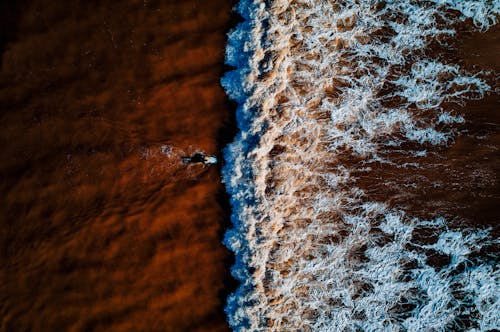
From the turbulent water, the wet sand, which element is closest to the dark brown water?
the turbulent water

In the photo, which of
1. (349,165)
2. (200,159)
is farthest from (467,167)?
(200,159)

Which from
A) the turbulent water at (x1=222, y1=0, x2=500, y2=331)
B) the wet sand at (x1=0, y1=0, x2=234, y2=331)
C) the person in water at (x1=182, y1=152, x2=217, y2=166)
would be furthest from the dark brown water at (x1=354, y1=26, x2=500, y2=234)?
the wet sand at (x1=0, y1=0, x2=234, y2=331)

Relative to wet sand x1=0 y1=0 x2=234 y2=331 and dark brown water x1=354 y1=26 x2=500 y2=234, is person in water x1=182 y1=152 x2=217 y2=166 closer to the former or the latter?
wet sand x1=0 y1=0 x2=234 y2=331

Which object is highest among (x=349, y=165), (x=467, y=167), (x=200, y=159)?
(x=200, y=159)

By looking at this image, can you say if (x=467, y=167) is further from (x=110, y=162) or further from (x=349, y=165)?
(x=110, y=162)

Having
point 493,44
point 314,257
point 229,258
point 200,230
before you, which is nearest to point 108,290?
point 200,230

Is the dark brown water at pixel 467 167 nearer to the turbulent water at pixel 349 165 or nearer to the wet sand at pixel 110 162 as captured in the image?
the turbulent water at pixel 349 165
